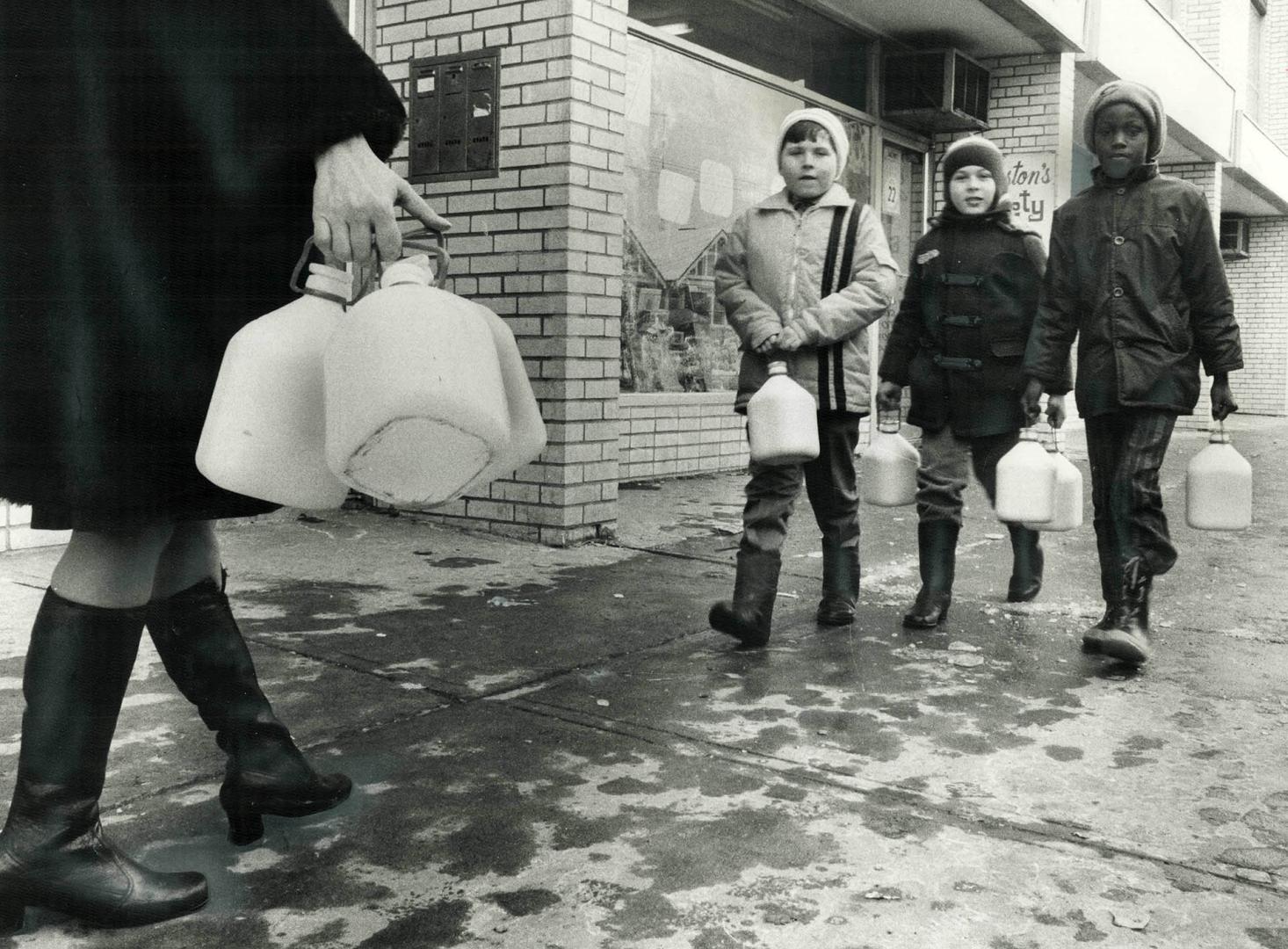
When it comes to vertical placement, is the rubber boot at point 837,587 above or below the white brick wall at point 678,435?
below

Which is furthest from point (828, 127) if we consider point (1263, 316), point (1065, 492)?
point (1263, 316)

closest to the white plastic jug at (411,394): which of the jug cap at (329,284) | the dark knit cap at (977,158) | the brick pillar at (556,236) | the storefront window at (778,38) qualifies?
the jug cap at (329,284)

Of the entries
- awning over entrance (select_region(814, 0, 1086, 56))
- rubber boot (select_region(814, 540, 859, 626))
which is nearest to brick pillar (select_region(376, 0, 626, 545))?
rubber boot (select_region(814, 540, 859, 626))

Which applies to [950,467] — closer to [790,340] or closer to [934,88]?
[790,340]

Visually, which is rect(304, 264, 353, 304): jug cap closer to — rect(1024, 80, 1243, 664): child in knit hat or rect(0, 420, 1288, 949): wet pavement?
rect(0, 420, 1288, 949): wet pavement

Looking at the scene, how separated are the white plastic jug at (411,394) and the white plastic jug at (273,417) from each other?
62 mm

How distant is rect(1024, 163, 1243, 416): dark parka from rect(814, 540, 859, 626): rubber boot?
3.03 feet

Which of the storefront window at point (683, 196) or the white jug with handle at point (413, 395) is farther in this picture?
the storefront window at point (683, 196)

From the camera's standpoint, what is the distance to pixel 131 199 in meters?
1.92

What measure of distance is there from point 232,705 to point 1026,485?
2668 mm

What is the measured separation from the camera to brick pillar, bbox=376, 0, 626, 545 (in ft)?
17.9

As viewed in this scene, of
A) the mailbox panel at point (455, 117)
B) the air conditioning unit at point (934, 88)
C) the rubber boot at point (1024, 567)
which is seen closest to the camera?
the rubber boot at point (1024, 567)

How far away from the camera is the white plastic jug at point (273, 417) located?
1785 mm

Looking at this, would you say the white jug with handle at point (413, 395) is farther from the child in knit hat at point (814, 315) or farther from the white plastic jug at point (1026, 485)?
the white plastic jug at point (1026, 485)
